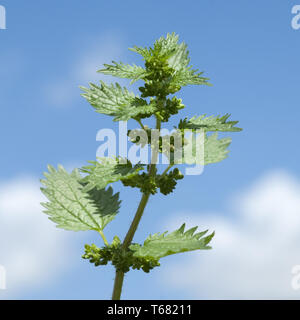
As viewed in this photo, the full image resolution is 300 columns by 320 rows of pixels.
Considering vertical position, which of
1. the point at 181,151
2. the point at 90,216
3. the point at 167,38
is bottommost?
the point at 90,216

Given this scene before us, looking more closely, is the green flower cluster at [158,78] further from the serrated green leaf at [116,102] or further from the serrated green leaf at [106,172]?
the serrated green leaf at [106,172]

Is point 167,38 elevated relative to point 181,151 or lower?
elevated

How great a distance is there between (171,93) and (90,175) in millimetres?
1302

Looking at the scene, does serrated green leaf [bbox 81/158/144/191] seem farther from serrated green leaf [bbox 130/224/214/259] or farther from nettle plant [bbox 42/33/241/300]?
serrated green leaf [bbox 130/224/214/259]

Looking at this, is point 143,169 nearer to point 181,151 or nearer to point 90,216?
point 181,151

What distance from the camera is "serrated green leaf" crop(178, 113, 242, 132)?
5418mm

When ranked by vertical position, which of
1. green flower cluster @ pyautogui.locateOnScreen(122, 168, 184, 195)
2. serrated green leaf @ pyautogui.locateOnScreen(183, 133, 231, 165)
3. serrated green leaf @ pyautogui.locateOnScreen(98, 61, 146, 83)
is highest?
serrated green leaf @ pyautogui.locateOnScreen(98, 61, 146, 83)

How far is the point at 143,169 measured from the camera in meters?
5.23

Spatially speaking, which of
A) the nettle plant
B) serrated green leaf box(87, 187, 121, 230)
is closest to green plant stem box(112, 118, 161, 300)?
the nettle plant

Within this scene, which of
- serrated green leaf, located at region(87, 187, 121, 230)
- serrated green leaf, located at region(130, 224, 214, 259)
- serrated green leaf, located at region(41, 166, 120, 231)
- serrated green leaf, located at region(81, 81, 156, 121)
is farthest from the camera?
serrated green leaf, located at region(87, 187, 121, 230)

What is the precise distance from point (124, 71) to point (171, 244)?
205 cm

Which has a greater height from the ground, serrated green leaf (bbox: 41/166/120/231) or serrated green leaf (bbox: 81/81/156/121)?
serrated green leaf (bbox: 81/81/156/121)

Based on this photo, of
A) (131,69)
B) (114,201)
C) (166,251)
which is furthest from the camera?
(114,201)
